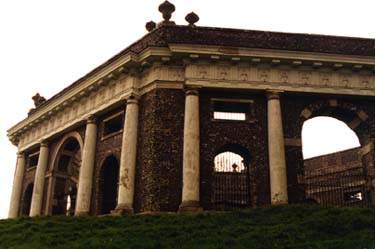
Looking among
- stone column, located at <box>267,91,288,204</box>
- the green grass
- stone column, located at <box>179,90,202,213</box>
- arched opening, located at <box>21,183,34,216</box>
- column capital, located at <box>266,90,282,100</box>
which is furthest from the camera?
arched opening, located at <box>21,183,34,216</box>

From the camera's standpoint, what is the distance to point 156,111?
54.3 feet

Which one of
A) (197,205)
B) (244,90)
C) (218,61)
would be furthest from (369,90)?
(197,205)

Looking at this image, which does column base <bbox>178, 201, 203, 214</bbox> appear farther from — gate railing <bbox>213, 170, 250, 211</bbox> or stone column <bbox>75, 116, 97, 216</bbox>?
stone column <bbox>75, 116, 97, 216</bbox>

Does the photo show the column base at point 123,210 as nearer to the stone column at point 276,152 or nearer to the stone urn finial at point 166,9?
the stone column at point 276,152

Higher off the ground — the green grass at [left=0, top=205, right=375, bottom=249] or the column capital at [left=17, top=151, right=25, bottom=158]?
the column capital at [left=17, top=151, right=25, bottom=158]

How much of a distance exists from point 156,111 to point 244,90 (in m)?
3.44

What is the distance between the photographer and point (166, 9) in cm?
1819

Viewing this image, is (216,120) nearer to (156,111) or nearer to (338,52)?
(156,111)

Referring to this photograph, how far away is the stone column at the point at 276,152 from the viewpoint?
15.4 meters

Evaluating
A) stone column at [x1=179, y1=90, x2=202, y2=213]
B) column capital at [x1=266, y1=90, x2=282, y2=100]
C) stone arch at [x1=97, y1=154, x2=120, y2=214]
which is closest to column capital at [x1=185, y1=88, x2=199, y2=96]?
stone column at [x1=179, y1=90, x2=202, y2=213]

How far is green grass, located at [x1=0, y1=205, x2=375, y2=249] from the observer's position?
10375mm

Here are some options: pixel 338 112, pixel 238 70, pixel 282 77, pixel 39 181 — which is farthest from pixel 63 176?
pixel 338 112

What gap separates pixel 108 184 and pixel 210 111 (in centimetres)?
555

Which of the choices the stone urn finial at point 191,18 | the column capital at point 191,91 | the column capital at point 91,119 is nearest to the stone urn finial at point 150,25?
the stone urn finial at point 191,18
